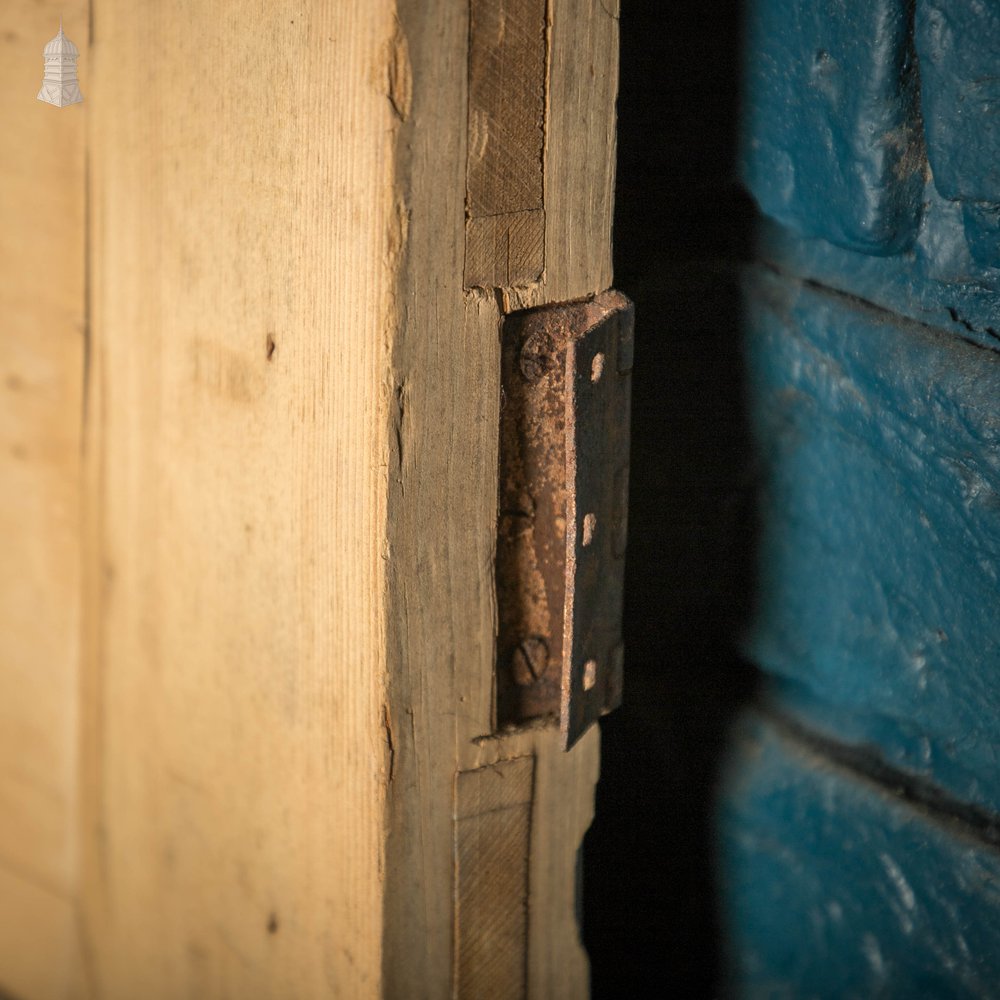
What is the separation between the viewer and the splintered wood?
820 millimetres

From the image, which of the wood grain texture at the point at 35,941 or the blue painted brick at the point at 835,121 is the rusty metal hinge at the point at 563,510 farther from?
the wood grain texture at the point at 35,941

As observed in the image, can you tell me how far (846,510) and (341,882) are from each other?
436 mm

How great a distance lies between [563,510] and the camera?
79 cm

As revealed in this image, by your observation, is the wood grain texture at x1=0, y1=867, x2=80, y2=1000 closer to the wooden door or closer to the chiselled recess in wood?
the wooden door

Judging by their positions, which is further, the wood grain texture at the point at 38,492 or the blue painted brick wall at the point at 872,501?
the wood grain texture at the point at 38,492

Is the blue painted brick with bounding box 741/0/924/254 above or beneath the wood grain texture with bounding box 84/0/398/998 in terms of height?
above

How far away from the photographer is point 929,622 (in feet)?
2.76

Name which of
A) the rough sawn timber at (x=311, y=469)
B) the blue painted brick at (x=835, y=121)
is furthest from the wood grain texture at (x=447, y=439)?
the blue painted brick at (x=835, y=121)

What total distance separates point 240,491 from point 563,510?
24 centimetres

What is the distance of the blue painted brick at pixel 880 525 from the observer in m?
0.80

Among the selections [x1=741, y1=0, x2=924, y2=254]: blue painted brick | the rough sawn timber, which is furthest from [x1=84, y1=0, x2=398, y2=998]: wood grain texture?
[x1=741, y1=0, x2=924, y2=254]: blue painted brick

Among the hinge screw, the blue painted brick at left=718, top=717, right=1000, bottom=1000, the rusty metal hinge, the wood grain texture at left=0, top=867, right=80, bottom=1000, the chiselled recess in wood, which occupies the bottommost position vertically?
the wood grain texture at left=0, top=867, right=80, bottom=1000

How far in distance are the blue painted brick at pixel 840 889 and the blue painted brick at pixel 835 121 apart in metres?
0.40

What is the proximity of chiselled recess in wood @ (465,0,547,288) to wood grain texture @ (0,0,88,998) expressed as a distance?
428 millimetres
